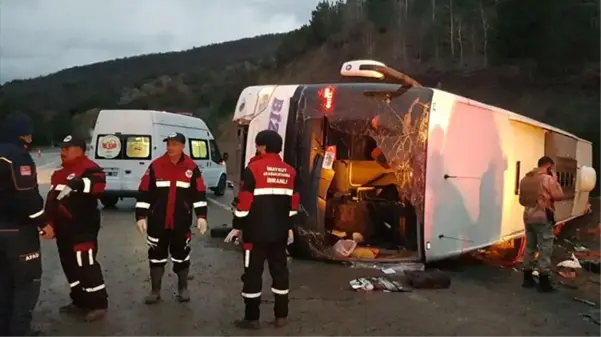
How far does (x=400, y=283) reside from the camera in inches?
344

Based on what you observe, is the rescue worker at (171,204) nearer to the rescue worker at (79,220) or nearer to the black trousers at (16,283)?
the rescue worker at (79,220)

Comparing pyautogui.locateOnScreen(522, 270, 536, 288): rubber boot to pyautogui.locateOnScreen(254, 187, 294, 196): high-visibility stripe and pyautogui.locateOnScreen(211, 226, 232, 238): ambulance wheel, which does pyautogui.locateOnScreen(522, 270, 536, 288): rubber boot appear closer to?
pyautogui.locateOnScreen(254, 187, 294, 196): high-visibility stripe

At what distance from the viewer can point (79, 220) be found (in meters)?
6.74

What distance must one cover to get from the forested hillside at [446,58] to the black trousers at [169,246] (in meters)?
8.29

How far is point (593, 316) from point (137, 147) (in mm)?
13442

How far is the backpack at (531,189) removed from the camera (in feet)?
Answer: 28.8

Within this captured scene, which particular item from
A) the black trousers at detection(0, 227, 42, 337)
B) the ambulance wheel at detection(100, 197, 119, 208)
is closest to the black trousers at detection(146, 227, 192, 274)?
the black trousers at detection(0, 227, 42, 337)

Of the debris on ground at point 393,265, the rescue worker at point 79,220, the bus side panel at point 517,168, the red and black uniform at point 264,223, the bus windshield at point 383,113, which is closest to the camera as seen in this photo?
the red and black uniform at point 264,223

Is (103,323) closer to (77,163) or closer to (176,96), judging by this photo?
(77,163)

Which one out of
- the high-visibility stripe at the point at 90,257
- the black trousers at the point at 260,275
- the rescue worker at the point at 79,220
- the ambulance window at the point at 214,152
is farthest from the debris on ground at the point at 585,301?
the ambulance window at the point at 214,152

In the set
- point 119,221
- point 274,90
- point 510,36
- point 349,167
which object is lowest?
point 119,221

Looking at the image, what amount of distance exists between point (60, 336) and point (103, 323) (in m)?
0.55

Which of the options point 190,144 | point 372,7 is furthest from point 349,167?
point 372,7

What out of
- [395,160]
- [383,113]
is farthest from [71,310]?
[383,113]
